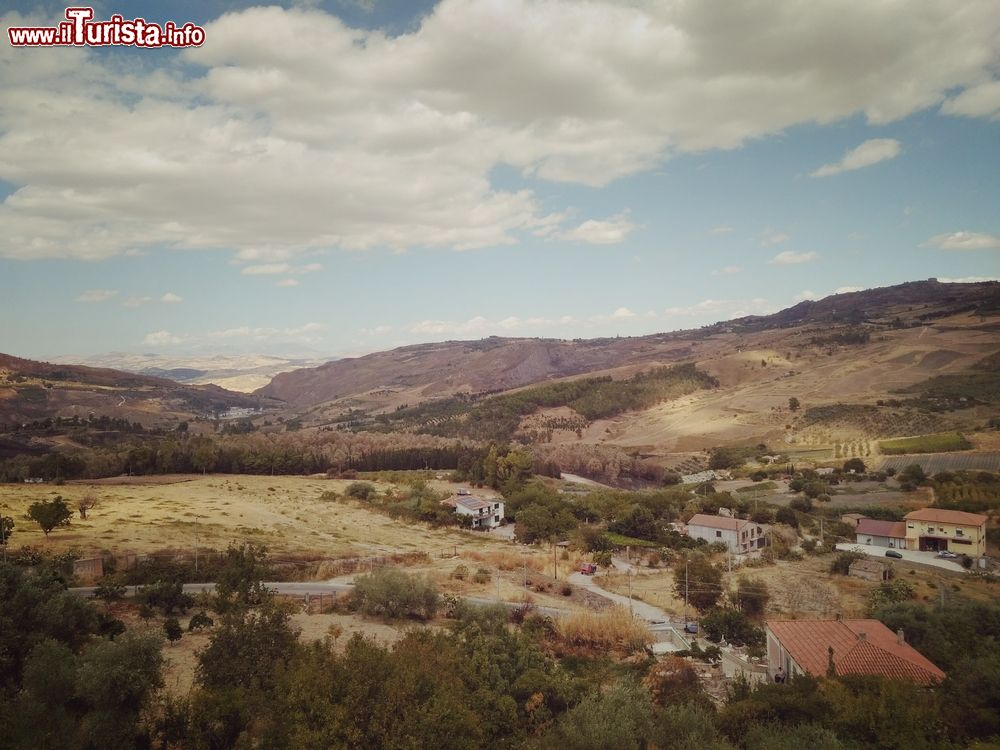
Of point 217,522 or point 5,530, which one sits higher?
point 5,530

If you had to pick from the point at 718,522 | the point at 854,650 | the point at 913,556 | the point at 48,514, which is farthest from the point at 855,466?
the point at 48,514

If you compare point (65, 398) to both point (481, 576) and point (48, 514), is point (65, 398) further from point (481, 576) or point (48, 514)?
point (481, 576)

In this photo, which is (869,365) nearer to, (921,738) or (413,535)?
(413,535)

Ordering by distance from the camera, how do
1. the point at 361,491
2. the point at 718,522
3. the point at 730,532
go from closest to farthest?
1. the point at 730,532
2. the point at 718,522
3. the point at 361,491

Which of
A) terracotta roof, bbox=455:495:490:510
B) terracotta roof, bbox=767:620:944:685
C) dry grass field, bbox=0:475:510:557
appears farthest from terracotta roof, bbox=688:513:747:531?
terracotta roof, bbox=767:620:944:685

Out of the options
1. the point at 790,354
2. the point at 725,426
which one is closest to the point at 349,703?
the point at 725,426

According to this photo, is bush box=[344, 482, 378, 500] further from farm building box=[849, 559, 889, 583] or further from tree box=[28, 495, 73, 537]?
farm building box=[849, 559, 889, 583]

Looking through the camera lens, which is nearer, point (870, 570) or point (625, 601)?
point (625, 601)
